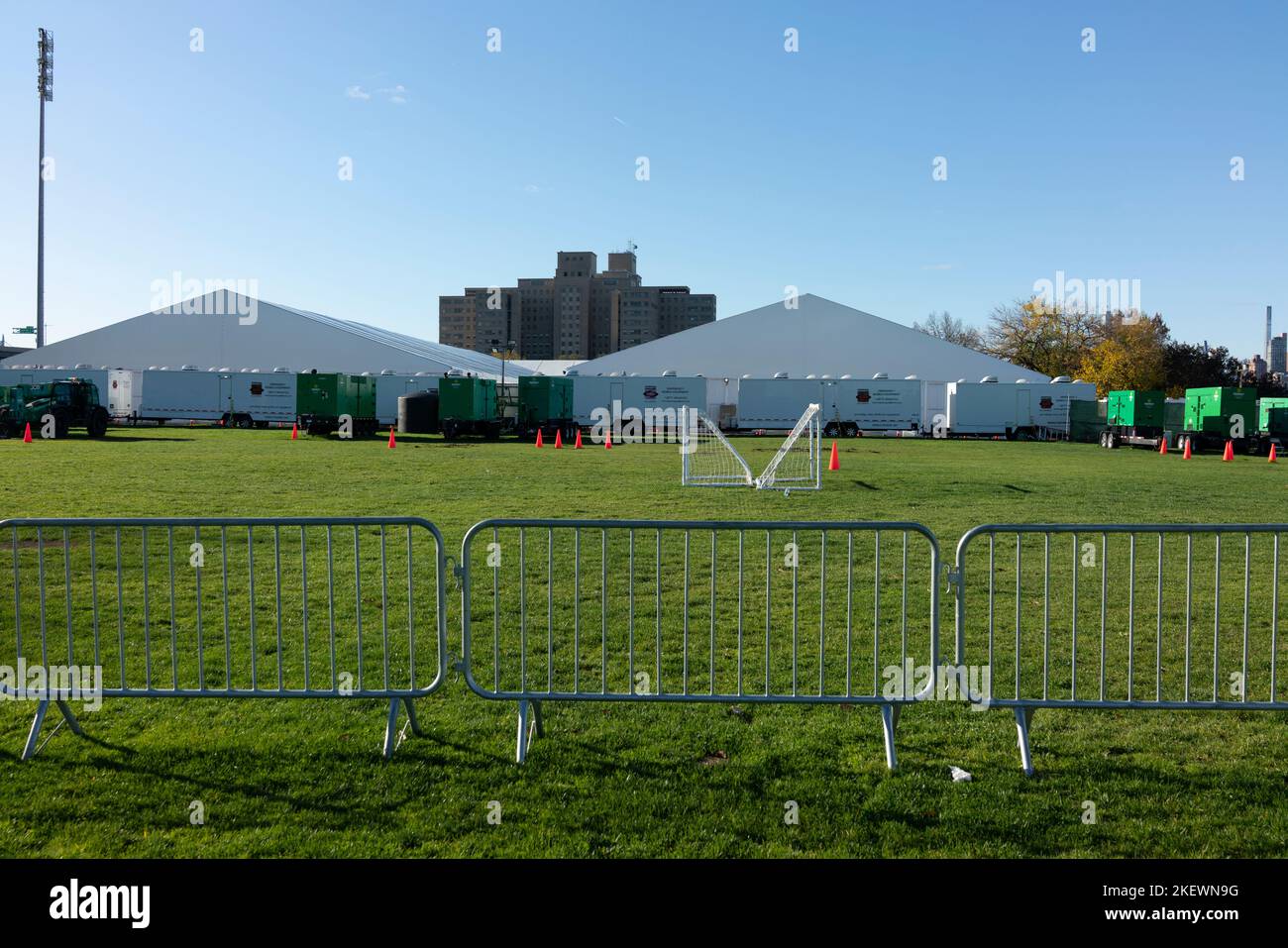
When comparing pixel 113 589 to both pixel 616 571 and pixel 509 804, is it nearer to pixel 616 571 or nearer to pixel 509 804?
pixel 616 571

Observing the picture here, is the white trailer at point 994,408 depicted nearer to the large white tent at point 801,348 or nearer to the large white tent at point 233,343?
the large white tent at point 801,348

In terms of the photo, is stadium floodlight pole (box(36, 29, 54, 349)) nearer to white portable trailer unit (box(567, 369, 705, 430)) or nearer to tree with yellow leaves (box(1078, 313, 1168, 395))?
white portable trailer unit (box(567, 369, 705, 430))

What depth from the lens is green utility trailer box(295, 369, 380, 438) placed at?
41.0 metres

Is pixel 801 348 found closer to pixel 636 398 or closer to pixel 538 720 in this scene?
pixel 636 398

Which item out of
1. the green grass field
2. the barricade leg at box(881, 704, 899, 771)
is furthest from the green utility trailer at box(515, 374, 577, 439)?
the barricade leg at box(881, 704, 899, 771)

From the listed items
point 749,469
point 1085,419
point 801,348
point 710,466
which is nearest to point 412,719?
point 749,469

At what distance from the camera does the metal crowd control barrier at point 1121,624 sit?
17.1ft

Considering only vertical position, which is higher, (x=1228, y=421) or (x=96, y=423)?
(x=1228, y=421)

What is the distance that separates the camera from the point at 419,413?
4294 cm

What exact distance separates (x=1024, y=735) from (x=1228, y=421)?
119 ft

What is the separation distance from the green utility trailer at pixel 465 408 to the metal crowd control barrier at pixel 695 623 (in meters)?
29.4

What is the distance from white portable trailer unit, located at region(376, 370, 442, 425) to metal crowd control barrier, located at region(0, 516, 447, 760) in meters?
36.6

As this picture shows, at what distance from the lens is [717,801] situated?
177 inches
